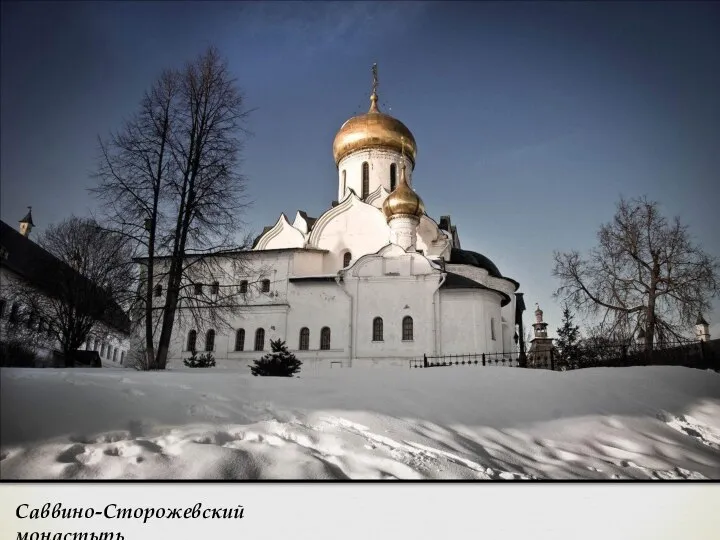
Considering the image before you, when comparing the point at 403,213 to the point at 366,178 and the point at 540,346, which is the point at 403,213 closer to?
the point at 366,178

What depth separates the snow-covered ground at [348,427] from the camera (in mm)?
3197

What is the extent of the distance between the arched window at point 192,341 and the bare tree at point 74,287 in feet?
2.59

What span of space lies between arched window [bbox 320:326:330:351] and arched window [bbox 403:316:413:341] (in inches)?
A: 47.0

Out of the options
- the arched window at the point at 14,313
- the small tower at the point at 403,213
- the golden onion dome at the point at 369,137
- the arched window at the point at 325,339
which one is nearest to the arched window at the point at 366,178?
the golden onion dome at the point at 369,137

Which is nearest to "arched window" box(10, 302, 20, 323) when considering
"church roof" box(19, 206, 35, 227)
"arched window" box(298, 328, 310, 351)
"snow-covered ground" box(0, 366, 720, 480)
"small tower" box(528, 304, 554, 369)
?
"snow-covered ground" box(0, 366, 720, 480)

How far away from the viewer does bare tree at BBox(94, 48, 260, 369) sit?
5.21 meters

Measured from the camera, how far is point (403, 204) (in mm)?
11055

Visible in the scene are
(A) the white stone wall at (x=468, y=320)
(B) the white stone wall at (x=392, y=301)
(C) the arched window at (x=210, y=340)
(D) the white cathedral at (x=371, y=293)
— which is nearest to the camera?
(C) the arched window at (x=210, y=340)

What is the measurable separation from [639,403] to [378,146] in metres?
9.05

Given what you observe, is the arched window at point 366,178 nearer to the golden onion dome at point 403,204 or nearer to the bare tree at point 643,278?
the golden onion dome at point 403,204

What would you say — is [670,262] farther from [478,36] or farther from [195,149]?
[195,149]
